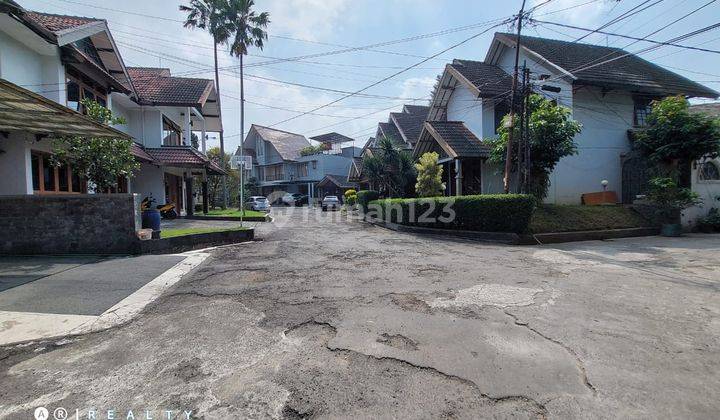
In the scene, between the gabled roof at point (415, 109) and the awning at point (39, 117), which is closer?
the awning at point (39, 117)

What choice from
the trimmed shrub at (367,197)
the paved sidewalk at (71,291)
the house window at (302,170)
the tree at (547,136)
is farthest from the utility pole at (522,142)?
the house window at (302,170)

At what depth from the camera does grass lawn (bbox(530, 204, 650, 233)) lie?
1277 centimetres

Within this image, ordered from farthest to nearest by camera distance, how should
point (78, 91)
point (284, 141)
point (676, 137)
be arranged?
point (284, 141), point (676, 137), point (78, 91)

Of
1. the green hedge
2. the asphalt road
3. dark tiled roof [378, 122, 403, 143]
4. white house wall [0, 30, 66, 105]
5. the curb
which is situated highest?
dark tiled roof [378, 122, 403, 143]

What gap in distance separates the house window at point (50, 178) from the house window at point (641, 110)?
79.8ft

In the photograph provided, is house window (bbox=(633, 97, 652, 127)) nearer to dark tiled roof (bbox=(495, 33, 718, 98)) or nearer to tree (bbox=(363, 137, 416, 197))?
dark tiled roof (bbox=(495, 33, 718, 98))

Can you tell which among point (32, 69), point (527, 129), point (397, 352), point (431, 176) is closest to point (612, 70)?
point (527, 129)

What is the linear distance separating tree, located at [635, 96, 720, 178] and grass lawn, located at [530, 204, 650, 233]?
2480 mm

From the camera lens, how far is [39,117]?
7.62m

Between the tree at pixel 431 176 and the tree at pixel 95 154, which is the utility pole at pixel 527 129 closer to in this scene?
the tree at pixel 431 176

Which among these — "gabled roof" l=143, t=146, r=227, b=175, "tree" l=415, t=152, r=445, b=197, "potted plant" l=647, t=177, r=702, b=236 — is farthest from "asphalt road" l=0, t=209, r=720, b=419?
"gabled roof" l=143, t=146, r=227, b=175

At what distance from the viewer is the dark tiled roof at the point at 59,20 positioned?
11322 mm

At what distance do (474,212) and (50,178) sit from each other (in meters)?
14.3

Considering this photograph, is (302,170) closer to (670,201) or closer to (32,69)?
(32,69)
